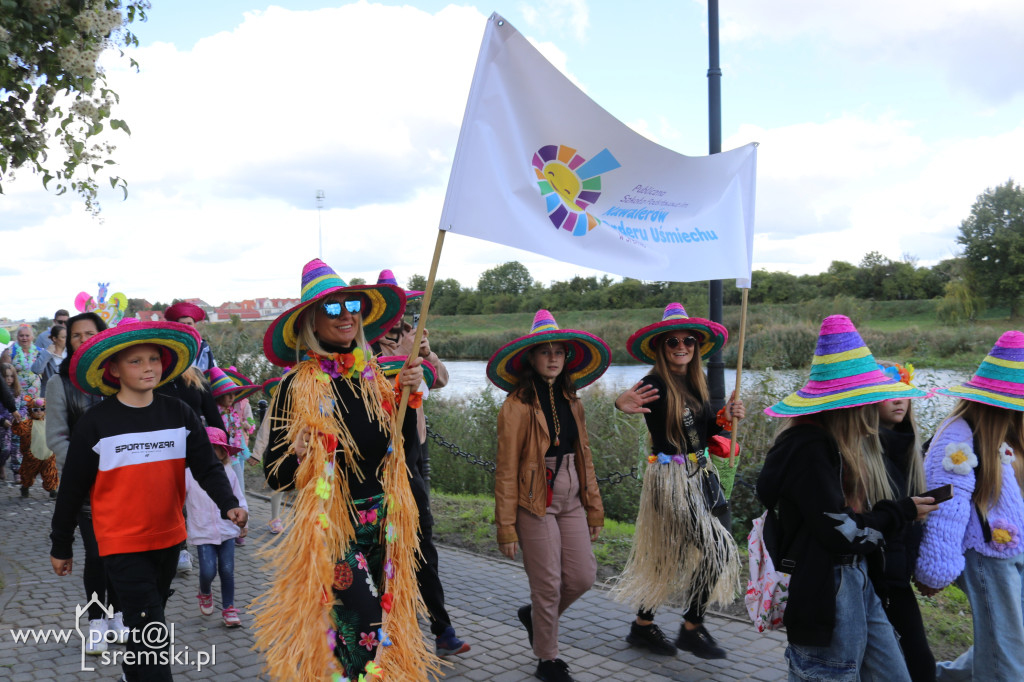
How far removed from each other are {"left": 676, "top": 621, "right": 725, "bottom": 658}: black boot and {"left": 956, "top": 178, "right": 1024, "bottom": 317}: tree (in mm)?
16577

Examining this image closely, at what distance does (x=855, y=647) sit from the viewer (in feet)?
9.39

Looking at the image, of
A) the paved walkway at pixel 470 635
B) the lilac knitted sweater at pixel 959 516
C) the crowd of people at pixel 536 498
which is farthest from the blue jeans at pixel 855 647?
the paved walkway at pixel 470 635

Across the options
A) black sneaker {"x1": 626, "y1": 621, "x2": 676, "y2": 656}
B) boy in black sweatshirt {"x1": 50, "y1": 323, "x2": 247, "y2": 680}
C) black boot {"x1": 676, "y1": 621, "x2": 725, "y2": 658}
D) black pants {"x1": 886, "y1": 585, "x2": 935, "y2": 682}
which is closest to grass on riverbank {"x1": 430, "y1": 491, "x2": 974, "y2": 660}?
black boot {"x1": 676, "y1": 621, "x2": 725, "y2": 658}

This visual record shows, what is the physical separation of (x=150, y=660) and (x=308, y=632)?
0.92 metres

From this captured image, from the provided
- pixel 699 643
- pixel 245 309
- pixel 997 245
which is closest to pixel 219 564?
pixel 699 643

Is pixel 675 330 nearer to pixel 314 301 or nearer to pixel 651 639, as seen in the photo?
pixel 651 639

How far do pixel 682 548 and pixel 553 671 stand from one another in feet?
3.63

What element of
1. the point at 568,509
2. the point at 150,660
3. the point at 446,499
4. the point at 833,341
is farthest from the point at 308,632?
the point at 446,499

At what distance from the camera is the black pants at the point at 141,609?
137 inches

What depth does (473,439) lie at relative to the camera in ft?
35.3

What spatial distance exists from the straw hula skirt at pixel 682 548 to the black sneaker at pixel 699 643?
18 cm

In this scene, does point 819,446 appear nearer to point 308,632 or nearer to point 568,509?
point 568,509

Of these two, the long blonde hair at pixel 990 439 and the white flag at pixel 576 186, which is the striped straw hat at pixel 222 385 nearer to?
the white flag at pixel 576 186

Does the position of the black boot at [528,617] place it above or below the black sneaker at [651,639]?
above
